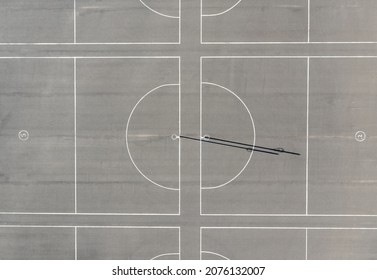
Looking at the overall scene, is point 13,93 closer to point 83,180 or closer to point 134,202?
point 83,180

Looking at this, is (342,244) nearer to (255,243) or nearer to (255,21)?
(255,243)

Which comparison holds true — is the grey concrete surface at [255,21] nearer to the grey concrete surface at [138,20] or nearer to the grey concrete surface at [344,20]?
the grey concrete surface at [344,20]

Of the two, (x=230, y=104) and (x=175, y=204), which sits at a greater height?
(x=230, y=104)

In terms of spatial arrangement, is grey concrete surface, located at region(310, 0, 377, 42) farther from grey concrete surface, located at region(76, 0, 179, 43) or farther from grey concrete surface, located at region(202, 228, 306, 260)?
grey concrete surface, located at region(202, 228, 306, 260)

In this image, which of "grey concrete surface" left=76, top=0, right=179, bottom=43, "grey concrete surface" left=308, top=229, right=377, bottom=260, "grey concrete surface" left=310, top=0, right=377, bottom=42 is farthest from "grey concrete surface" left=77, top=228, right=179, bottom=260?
"grey concrete surface" left=310, top=0, right=377, bottom=42

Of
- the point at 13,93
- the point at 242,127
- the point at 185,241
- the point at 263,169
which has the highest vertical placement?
the point at 13,93

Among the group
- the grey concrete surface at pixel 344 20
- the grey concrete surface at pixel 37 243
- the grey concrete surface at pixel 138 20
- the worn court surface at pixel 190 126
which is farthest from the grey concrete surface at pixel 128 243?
the grey concrete surface at pixel 344 20

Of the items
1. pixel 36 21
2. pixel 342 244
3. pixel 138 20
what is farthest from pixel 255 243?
pixel 36 21

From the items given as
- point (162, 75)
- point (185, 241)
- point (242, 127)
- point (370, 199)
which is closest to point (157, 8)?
point (162, 75)
